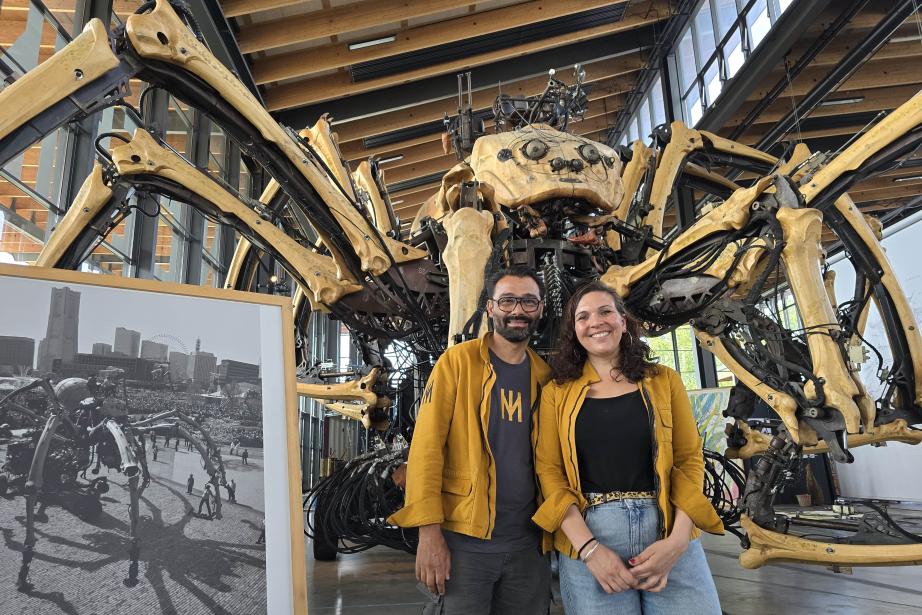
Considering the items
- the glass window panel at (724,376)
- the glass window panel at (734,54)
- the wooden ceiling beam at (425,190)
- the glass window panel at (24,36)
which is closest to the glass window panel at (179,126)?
the glass window panel at (24,36)

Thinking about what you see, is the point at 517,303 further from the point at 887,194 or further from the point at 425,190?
the point at 425,190

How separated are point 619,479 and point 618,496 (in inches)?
1.8

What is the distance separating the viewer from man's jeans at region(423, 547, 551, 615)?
5.78 ft

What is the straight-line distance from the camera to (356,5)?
26.3 ft

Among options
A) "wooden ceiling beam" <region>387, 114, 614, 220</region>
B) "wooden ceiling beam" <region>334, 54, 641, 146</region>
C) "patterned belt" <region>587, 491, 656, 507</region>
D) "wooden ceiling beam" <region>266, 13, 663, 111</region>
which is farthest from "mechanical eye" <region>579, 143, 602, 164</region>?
"wooden ceiling beam" <region>387, 114, 614, 220</region>

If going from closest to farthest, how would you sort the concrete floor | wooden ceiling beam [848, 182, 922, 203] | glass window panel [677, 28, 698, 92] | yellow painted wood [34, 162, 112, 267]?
the concrete floor < yellow painted wood [34, 162, 112, 267] < glass window panel [677, 28, 698, 92] < wooden ceiling beam [848, 182, 922, 203]

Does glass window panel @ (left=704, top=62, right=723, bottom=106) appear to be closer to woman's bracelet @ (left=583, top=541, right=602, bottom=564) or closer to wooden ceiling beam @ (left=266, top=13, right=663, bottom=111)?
wooden ceiling beam @ (left=266, top=13, right=663, bottom=111)

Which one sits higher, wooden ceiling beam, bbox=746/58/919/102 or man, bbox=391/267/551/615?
wooden ceiling beam, bbox=746/58/919/102

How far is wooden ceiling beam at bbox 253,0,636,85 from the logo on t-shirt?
7898 millimetres

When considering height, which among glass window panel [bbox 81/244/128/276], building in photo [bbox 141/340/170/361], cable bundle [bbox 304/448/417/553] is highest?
glass window panel [bbox 81/244/128/276]

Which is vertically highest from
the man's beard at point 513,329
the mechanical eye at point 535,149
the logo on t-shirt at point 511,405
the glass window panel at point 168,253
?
the glass window panel at point 168,253

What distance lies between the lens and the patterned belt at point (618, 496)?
1741 mm

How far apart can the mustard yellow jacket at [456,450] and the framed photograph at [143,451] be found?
357 millimetres

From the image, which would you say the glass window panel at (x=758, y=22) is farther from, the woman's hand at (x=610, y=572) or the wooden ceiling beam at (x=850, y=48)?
the woman's hand at (x=610, y=572)
